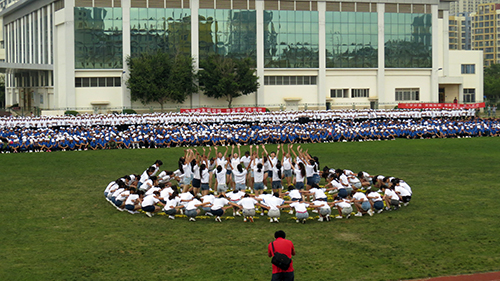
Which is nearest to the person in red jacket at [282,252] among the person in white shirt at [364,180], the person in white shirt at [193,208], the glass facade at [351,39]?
the person in white shirt at [193,208]

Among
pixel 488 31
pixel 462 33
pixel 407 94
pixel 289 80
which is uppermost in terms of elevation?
pixel 488 31

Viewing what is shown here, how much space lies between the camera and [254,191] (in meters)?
20.3

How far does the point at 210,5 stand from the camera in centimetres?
6581

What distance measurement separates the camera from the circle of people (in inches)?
632

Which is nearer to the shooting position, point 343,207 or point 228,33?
point 343,207

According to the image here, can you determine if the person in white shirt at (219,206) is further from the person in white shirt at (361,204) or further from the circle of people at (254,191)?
the person in white shirt at (361,204)

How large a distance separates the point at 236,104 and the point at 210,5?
11.5 meters

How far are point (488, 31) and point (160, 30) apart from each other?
137 metres

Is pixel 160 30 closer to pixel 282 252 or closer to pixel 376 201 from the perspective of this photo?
pixel 376 201

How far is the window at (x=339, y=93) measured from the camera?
232 ft

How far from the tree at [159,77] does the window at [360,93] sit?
20.0 metres

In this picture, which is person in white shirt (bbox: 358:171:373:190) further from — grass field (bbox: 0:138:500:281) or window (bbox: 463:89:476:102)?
window (bbox: 463:89:476:102)

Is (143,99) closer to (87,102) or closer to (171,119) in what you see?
(87,102)

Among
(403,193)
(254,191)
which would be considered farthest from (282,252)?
(254,191)
